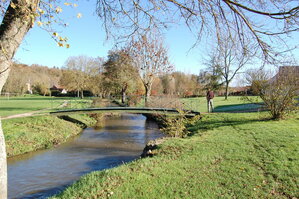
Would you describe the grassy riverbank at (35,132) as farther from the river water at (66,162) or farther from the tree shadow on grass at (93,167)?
the tree shadow on grass at (93,167)

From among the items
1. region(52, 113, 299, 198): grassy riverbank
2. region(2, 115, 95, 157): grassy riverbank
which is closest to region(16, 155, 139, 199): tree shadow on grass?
region(52, 113, 299, 198): grassy riverbank

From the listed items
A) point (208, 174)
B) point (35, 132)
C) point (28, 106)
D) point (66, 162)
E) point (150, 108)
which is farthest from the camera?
point (28, 106)

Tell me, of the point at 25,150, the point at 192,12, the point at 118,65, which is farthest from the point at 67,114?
the point at 192,12

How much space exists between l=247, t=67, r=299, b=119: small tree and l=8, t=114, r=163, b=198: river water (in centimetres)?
759

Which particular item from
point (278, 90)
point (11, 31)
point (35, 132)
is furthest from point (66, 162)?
point (278, 90)

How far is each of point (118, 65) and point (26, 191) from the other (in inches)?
1019

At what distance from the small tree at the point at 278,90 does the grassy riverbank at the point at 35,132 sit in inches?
505

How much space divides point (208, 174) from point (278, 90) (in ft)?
28.5

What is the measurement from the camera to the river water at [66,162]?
772 centimetres

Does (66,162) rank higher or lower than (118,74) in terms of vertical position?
lower

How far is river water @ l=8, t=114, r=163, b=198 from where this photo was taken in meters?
7.72

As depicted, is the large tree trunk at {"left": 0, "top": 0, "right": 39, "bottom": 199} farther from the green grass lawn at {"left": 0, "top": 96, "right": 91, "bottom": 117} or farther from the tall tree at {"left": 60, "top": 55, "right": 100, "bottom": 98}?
the tall tree at {"left": 60, "top": 55, "right": 100, "bottom": 98}

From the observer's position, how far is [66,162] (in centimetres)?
1045

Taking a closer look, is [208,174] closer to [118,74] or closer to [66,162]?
[66,162]
